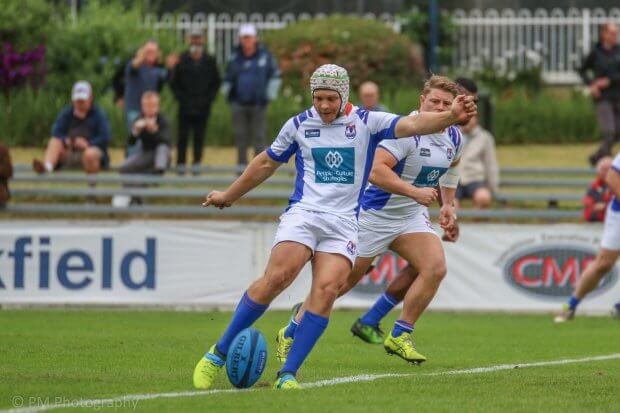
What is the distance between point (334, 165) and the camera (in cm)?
894

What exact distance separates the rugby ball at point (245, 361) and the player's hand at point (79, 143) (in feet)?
33.8

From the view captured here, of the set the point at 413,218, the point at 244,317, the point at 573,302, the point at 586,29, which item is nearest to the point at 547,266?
the point at 573,302

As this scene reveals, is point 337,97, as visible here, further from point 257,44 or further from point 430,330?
point 257,44

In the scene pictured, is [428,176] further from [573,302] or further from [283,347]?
[573,302]

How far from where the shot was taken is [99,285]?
1678 cm

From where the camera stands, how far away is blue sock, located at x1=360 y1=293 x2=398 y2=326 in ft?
39.2

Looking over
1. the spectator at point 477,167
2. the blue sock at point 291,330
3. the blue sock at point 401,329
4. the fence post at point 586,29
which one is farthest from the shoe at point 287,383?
the fence post at point 586,29

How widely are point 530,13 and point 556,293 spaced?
11.6m

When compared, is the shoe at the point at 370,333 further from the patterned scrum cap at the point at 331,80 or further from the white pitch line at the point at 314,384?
the patterned scrum cap at the point at 331,80

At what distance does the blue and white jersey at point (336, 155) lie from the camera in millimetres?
8930

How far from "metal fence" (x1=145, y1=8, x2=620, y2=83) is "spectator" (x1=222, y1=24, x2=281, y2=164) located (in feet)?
21.4

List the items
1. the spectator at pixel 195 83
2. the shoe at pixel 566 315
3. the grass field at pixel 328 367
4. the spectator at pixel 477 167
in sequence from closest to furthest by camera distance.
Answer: the grass field at pixel 328 367, the shoe at pixel 566 315, the spectator at pixel 477 167, the spectator at pixel 195 83

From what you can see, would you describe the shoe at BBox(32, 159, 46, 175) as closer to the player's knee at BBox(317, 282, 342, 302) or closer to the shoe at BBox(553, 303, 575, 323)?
the shoe at BBox(553, 303, 575, 323)

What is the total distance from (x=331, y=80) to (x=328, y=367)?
2382mm
